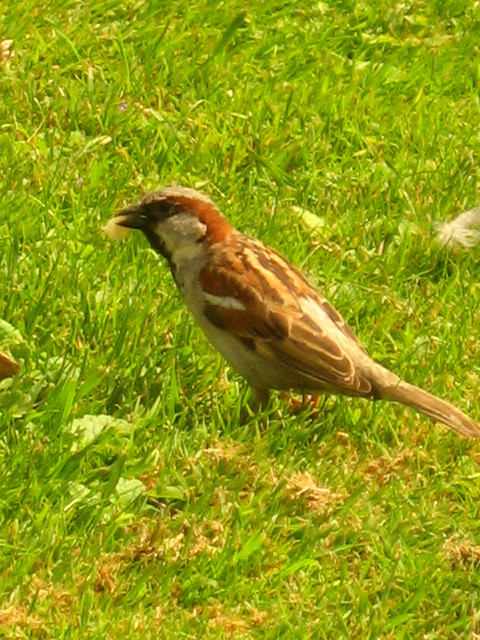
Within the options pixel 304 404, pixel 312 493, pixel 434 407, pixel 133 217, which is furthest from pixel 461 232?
pixel 312 493

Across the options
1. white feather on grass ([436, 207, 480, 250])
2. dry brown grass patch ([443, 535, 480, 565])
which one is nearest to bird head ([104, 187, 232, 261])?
white feather on grass ([436, 207, 480, 250])

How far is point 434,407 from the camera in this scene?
18.9 feet

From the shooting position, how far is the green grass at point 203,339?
4969mm

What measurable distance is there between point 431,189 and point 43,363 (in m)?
2.37

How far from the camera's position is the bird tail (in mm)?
5742

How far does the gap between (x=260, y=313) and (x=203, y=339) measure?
0.32 m

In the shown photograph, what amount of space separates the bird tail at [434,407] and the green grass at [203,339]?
130 millimetres

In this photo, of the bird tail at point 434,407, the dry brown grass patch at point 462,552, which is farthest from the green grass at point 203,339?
the bird tail at point 434,407

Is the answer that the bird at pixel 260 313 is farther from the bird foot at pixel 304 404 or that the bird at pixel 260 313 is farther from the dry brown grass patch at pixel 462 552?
the dry brown grass patch at pixel 462 552

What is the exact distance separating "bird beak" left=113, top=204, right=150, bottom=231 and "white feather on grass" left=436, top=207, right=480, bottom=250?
1.46m

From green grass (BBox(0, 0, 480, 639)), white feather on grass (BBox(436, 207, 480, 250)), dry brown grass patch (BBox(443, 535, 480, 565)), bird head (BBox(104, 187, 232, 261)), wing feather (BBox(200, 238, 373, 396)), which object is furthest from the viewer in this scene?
white feather on grass (BBox(436, 207, 480, 250))

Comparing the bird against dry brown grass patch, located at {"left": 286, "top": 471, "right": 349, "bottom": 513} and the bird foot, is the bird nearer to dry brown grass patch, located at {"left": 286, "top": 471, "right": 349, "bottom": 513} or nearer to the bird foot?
the bird foot

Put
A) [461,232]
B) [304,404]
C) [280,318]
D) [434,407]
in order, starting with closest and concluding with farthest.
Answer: [434,407], [280,318], [304,404], [461,232]

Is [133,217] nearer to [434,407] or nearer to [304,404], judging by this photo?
[304,404]
